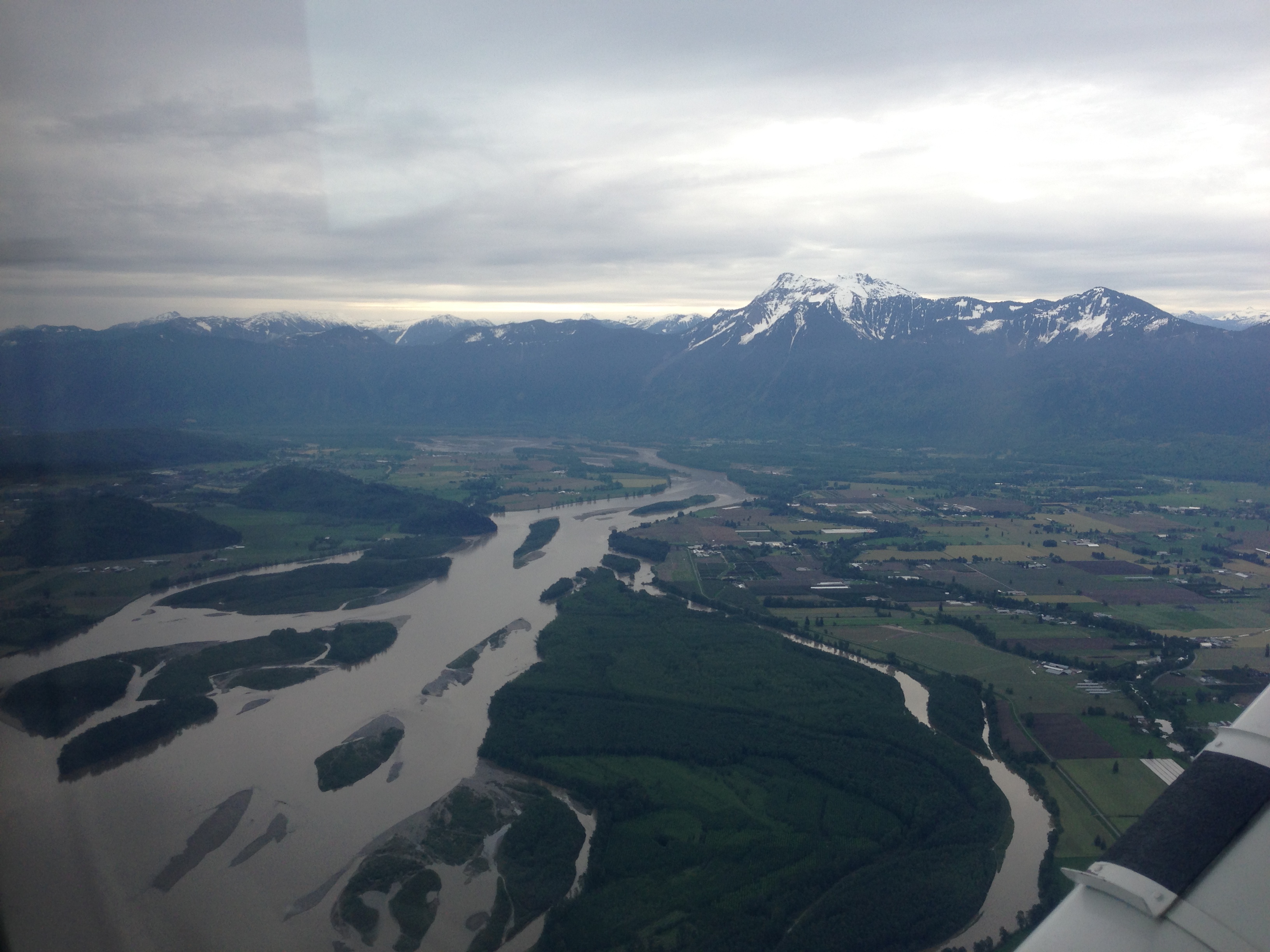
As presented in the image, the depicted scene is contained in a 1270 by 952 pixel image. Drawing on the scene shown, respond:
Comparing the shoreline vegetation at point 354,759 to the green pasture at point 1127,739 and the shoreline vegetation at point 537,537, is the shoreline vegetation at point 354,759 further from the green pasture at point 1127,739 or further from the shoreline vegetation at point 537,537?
the shoreline vegetation at point 537,537

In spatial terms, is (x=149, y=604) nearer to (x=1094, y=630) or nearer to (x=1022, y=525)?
(x=1094, y=630)

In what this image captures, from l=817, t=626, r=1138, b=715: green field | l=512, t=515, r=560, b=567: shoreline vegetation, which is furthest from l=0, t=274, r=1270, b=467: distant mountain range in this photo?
l=817, t=626, r=1138, b=715: green field

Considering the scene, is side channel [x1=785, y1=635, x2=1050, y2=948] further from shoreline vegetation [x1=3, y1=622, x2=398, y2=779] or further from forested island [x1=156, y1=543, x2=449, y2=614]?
forested island [x1=156, y1=543, x2=449, y2=614]

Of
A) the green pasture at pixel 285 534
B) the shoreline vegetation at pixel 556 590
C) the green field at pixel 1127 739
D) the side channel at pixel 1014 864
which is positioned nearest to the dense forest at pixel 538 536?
the shoreline vegetation at pixel 556 590

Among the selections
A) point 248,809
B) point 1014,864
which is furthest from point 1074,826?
point 248,809

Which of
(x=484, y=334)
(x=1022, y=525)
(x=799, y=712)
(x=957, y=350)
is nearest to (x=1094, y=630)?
(x=799, y=712)

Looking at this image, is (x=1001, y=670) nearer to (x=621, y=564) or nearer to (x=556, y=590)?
(x=556, y=590)
